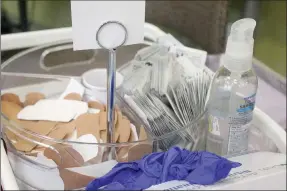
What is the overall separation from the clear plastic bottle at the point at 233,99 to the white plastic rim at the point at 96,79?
5.2 inches

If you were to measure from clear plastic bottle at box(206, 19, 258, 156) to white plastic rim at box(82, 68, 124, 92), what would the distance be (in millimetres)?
131

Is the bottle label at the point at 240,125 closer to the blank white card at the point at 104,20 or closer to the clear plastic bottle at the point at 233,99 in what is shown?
the clear plastic bottle at the point at 233,99

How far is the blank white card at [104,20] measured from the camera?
437 mm

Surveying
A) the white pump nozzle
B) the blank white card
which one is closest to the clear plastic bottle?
the white pump nozzle

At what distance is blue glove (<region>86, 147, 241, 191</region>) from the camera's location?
0.44 m

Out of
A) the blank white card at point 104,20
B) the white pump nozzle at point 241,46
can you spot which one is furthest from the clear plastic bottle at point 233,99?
the blank white card at point 104,20

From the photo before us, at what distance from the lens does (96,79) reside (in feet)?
2.07

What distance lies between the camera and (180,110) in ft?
1.79

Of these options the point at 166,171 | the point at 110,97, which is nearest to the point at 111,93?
the point at 110,97

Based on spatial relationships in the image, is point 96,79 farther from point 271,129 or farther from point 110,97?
point 271,129

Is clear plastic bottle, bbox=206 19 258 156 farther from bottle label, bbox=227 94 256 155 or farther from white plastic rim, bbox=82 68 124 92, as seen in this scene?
white plastic rim, bbox=82 68 124 92

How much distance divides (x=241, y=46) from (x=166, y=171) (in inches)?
5.7

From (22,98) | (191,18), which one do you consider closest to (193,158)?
(22,98)

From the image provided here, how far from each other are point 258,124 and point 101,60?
0.24 meters
